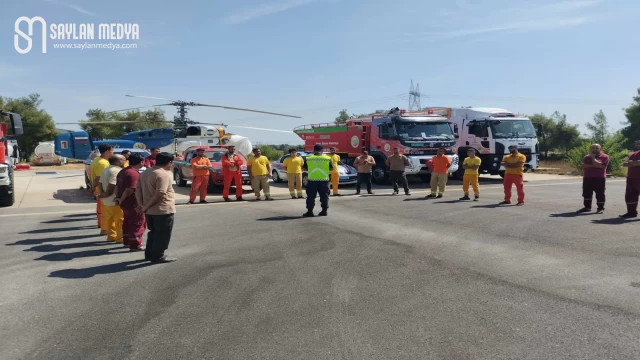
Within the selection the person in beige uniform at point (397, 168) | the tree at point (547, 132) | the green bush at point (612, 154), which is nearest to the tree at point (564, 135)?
the tree at point (547, 132)

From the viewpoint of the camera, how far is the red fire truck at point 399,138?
19766 millimetres

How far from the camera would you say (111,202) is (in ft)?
28.1

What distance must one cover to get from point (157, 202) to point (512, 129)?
59.2 ft

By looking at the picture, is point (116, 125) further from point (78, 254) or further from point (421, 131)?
point (78, 254)

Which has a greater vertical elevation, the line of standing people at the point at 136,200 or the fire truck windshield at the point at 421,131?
the fire truck windshield at the point at 421,131

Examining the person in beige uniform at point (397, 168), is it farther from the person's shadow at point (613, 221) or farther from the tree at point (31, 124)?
the tree at point (31, 124)

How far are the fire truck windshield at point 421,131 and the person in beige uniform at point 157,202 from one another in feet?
45.8

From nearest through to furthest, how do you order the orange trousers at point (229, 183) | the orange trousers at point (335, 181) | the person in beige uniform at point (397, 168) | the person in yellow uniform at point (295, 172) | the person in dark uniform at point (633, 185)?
1. the person in dark uniform at point (633, 185)
2. the orange trousers at point (229, 183)
3. the person in yellow uniform at point (295, 172)
4. the person in beige uniform at point (397, 168)
5. the orange trousers at point (335, 181)

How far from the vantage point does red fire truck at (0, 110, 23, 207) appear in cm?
1381

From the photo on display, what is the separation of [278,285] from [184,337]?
66.4 inches

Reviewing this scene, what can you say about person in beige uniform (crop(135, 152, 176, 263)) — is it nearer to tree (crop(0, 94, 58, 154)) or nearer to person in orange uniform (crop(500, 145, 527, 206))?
person in orange uniform (crop(500, 145, 527, 206))

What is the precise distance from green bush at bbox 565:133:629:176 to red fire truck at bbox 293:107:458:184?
1169 centimetres

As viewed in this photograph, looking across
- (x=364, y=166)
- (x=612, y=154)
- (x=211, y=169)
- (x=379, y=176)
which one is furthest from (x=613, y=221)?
(x=612, y=154)

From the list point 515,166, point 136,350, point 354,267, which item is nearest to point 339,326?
point 136,350
